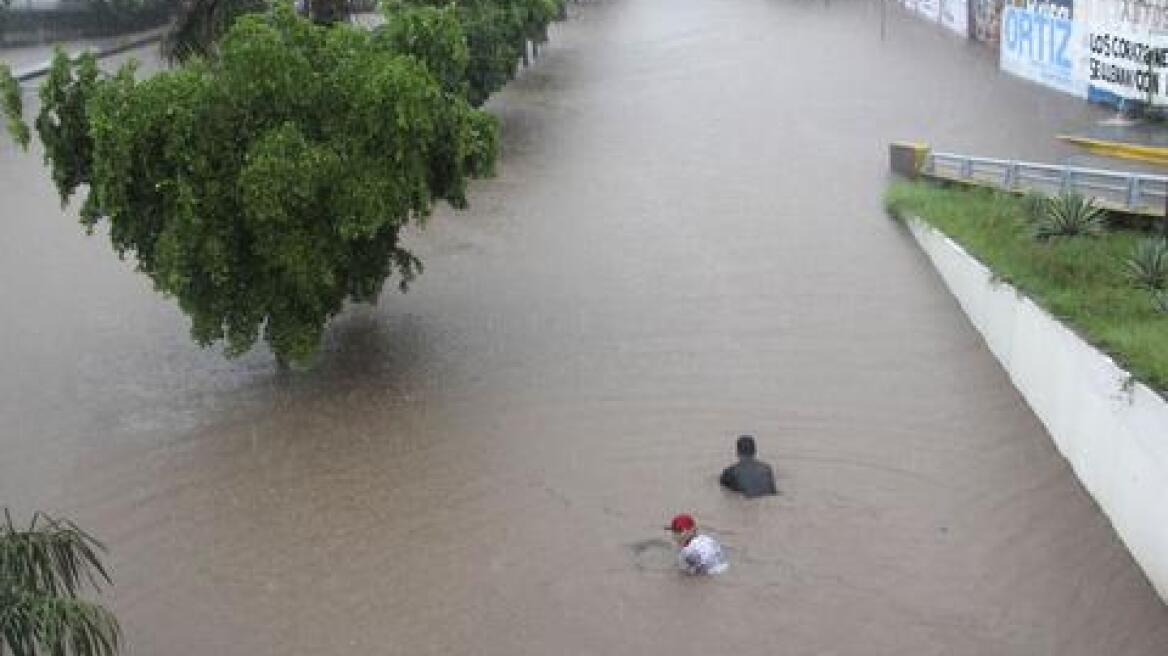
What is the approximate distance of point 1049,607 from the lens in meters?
11.5

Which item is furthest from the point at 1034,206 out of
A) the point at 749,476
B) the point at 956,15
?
the point at 956,15

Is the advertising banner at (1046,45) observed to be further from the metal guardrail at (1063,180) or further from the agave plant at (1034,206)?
the agave plant at (1034,206)

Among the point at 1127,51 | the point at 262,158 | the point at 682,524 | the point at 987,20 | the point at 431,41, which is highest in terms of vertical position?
the point at 431,41

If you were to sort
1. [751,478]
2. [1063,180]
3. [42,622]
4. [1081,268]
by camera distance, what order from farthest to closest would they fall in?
1. [1063,180]
2. [1081,268]
3. [751,478]
4. [42,622]

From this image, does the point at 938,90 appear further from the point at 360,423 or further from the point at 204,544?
the point at 204,544

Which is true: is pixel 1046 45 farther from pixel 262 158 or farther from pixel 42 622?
pixel 42 622

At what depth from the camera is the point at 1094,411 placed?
12945 mm

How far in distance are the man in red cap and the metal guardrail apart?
747 cm

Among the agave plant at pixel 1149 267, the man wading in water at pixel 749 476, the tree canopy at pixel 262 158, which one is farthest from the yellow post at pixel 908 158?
the man wading in water at pixel 749 476

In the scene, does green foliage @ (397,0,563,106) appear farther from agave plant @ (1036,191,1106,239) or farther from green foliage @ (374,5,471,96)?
agave plant @ (1036,191,1106,239)

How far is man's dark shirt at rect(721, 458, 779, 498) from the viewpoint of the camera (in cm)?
1313

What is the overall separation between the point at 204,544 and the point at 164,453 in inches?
80.4

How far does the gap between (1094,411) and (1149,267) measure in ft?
9.29

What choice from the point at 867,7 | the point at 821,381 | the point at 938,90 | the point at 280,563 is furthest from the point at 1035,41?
the point at 280,563
